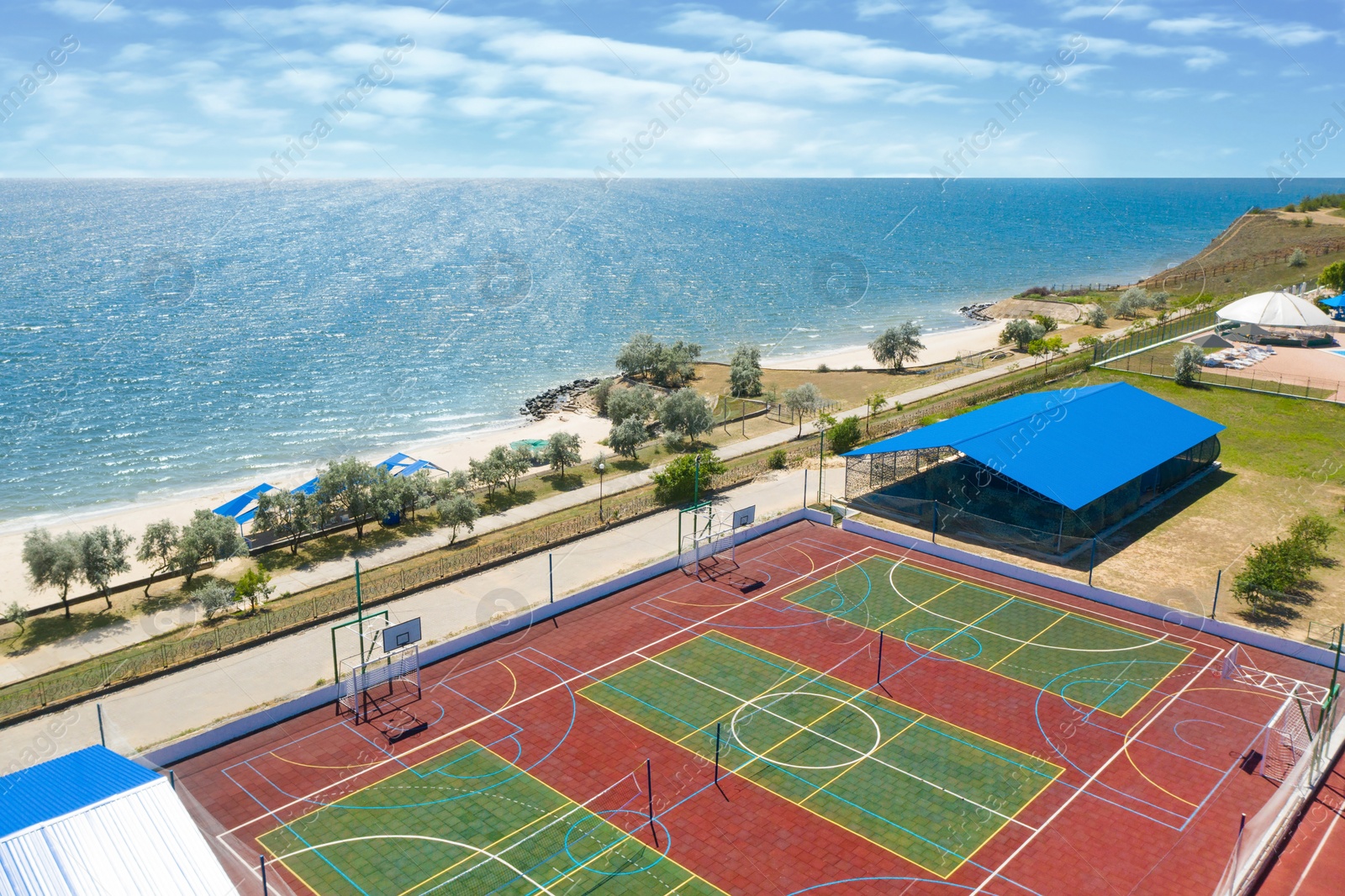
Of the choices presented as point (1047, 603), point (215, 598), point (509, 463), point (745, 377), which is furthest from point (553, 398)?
point (1047, 603)

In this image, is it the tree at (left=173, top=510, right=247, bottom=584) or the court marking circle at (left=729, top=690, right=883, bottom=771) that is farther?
the tree at (left=173, top=510, right=247, bottom=584)

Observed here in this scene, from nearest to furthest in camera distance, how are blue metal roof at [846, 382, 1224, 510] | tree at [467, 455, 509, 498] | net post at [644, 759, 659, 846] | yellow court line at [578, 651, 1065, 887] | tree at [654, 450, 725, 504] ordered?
1. yellow court line at [578, 651, 1065, 887]
2. net post at [644, 759, 659, 846]
3. blue metal roof at [846, 382, 1224, 510]
4. tree at [654, 450, 725, 504]
5. tree at [467, 455, 509, 498]

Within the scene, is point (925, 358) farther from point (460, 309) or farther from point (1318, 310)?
point (460, 309)

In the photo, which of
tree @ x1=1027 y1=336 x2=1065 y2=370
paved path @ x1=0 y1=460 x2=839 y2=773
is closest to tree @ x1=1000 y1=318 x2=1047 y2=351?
tree @ x1=1027 y1=336 x2=1065 y2=370

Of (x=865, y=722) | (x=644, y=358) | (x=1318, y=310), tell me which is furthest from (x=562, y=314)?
(x=865, y=722)

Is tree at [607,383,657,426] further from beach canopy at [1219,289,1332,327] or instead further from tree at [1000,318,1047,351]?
beach canopy at [1219,289,1332,327]

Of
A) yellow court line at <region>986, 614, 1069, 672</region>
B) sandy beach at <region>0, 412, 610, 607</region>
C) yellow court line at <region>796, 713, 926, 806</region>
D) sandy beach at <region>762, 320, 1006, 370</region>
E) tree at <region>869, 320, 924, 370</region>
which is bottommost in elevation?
sandy beach at <region>0, 412, 610, 607</region>

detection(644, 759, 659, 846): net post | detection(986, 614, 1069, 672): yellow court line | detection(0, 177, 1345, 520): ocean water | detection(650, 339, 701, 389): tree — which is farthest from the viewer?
detection(650, 339, 701, 389): tree
